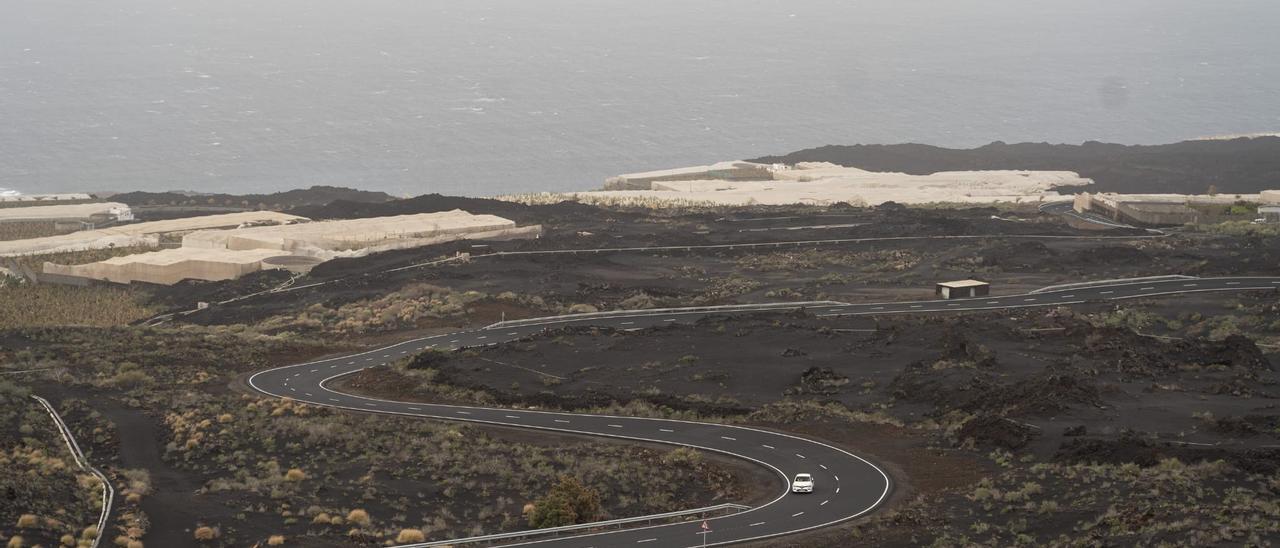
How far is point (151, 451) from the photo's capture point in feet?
142

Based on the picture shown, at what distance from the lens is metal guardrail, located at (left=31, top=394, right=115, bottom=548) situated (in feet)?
109

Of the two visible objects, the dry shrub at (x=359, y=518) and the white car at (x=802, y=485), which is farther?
the white car at (x=802, y=485)

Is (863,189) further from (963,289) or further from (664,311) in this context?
(664,311)

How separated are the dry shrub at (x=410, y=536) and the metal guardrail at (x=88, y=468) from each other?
680 cm

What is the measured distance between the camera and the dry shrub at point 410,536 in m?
33.7

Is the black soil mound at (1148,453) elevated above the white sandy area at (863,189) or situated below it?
below

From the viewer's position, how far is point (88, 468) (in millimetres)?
39969

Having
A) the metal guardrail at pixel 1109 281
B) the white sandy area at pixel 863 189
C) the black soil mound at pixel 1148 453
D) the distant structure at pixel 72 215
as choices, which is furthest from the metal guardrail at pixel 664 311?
the distant structure at pixel 72 215

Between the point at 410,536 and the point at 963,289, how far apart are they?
145 ft

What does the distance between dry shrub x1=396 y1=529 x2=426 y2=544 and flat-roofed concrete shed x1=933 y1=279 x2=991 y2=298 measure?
43099mm

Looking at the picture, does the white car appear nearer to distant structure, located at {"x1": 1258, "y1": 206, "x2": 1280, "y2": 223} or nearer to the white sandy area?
distant structure, located at {"x1": 1258, "y1": 206, "x2": 1280, "y2": 223}

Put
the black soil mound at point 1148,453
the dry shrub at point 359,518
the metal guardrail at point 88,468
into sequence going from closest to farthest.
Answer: the metal guardrail at point 88,468 → the dry shrub at point 359,518 → the black soil mound at point 1148,453

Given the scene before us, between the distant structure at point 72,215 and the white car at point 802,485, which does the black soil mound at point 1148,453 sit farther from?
the distant structure at point 72,215

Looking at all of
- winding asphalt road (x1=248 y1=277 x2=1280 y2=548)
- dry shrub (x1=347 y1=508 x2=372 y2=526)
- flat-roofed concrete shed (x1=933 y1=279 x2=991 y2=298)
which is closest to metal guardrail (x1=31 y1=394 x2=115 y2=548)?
dry shrub (x1=347 y1=508 x2=372 y2=526)
